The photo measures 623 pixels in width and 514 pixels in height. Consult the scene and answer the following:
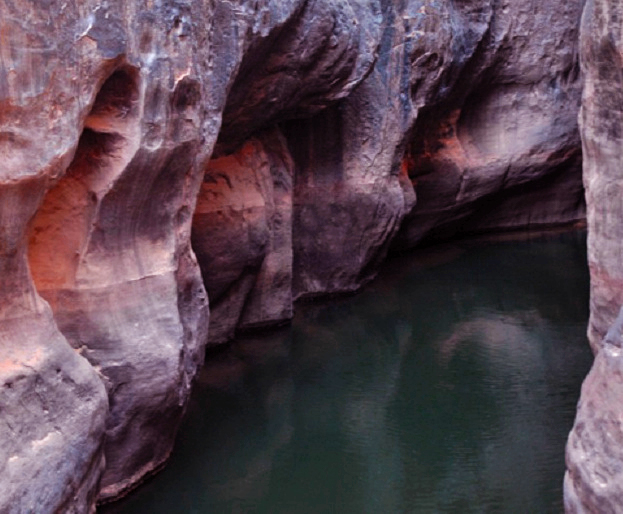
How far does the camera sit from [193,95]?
5.57 meters

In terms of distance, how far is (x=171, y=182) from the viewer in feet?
18.7

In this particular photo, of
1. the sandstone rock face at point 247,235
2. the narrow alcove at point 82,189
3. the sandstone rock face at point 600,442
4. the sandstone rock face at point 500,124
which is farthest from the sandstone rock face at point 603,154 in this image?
the sandstone rock face at point 500,124

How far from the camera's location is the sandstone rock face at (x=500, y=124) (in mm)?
11969

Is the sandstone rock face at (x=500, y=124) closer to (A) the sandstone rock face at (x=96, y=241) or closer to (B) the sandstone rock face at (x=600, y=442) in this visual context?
(A) the sandstone rock face at (x=96, y=241)

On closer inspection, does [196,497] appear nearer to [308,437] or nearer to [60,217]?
[308,437]

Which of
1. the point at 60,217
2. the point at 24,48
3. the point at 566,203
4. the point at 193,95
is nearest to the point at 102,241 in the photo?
the point at 60,217

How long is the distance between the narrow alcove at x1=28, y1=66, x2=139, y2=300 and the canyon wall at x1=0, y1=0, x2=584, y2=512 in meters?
0.01

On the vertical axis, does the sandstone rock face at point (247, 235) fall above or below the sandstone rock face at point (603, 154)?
below

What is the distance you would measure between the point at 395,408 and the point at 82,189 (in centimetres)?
302

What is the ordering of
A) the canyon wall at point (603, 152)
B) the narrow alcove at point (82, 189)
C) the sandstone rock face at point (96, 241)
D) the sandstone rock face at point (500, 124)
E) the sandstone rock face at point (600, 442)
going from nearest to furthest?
the sandstone rock face at point (600, 442), the sandstone rock face at point (96, 241), the narrow alcove at point (82, 189), the canyon wall at point (603, 152), the sandstone rock face at point (500, 124)

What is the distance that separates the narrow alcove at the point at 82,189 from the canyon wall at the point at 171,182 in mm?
11

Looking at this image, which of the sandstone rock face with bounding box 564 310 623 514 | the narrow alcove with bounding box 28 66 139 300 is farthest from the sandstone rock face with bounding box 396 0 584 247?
the sandstone rock face with bounding box 564 310 623 514

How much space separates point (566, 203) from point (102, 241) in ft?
30.9

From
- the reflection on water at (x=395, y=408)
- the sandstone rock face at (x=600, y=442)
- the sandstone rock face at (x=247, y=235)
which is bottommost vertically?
the reflection on water at (x=395, y=408)
